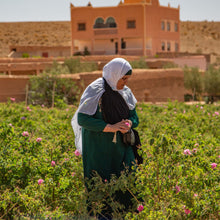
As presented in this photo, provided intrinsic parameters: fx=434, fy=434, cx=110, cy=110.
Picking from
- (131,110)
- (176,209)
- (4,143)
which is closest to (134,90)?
(4,143)

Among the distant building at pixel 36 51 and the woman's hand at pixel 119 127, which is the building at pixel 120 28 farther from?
the woman's hand at pixel 119 127

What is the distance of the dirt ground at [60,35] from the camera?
2249 inches

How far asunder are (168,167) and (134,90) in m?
9.18

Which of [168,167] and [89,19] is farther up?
[89,19]

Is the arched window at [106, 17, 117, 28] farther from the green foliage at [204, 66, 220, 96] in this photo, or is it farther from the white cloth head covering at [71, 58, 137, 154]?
the white cloth head covering at [71, 58, 137, 154]

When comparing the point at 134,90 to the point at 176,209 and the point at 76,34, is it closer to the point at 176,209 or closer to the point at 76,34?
the point at 176,209

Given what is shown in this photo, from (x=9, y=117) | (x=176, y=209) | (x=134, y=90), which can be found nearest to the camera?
(x=176, y=209)

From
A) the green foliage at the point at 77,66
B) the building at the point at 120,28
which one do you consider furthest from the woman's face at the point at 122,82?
the building at the point at 120,28

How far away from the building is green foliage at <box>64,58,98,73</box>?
14.0 meters

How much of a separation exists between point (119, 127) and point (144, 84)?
9659mm

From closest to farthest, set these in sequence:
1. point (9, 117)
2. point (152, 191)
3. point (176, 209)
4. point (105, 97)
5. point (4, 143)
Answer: point (176, 209) → point (152, 191) → point (105, 97) → point (4, 143) → point (9, 117)

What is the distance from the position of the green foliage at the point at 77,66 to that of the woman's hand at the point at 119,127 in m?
14.0

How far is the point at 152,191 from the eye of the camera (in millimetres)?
3330

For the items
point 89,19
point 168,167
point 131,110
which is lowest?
point 168,167
